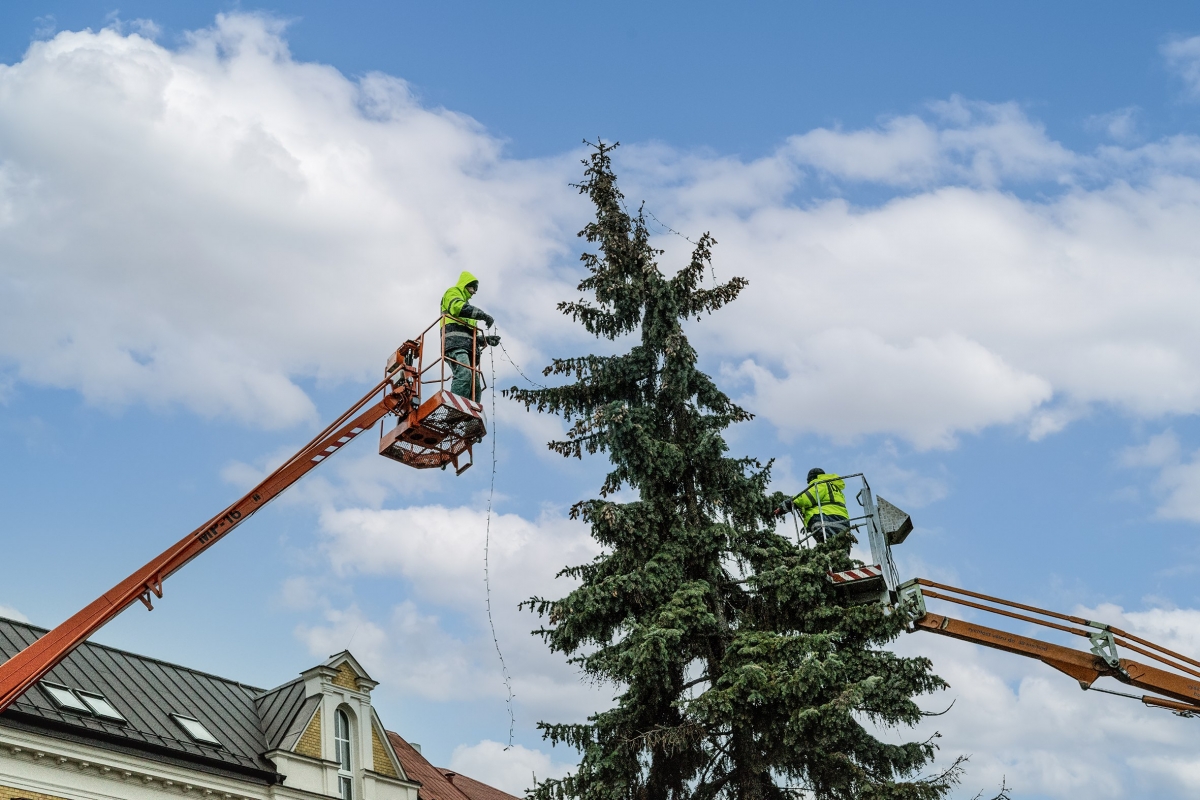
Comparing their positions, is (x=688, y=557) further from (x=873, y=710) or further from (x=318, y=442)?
(x=318, y=442)

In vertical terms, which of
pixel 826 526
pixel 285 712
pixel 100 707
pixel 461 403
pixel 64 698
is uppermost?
pixel 461 403

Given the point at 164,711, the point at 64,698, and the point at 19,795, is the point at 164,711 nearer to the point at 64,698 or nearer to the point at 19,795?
the point at 64,698

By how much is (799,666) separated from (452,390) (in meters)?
6.28

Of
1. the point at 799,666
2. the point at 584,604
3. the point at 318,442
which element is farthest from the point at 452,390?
the point at 799,666

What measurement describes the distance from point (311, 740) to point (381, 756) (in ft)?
6.10

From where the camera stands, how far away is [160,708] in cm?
2269

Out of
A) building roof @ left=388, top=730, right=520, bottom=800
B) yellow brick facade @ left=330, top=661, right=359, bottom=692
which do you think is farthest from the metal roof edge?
building roof @ left=388, top=730, right=520, bottom=800

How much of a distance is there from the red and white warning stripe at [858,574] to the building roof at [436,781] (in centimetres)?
1073

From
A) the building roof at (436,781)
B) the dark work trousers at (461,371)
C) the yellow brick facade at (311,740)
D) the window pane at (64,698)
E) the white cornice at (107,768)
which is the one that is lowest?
the white cornice at (107,768)

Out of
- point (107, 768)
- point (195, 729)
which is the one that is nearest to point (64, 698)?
point (107, 768)

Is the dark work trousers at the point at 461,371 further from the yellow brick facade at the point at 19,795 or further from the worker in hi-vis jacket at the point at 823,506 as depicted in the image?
the yellow brick facade at the point at 19,795

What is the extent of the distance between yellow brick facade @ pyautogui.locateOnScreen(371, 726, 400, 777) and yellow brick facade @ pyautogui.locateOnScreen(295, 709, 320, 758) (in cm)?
141

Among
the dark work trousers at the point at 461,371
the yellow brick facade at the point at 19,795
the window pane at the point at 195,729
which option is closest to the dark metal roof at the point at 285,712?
the window pane at the point at 195,729

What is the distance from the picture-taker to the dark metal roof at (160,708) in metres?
20.0
